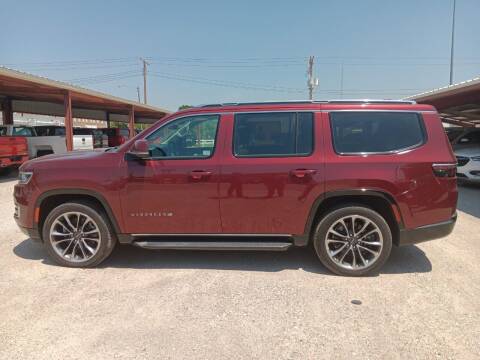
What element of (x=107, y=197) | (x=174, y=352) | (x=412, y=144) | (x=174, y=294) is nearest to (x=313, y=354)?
(x=174, y=352)

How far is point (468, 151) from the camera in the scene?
937 cm

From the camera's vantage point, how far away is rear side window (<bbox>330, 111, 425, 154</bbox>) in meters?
3.59

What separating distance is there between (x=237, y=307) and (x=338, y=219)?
145 cm

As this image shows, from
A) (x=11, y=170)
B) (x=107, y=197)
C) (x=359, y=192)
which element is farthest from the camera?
(x=11, y=170)

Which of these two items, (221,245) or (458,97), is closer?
(221,245)

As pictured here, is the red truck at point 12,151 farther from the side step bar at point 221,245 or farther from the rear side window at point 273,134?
the rear side window at point 273,134

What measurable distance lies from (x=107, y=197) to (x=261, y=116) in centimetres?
197

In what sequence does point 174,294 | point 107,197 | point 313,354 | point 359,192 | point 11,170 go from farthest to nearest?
point 11,170 → point 107,197 → point 359,192 → point 174,294 → point 313,354

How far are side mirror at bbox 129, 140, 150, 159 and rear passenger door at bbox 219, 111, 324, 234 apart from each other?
856 mm

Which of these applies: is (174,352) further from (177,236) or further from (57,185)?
(57,185)

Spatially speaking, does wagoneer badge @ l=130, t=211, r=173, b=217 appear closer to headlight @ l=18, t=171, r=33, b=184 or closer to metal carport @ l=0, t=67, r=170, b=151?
headlight @ l=18, t=171, r=33, b=184

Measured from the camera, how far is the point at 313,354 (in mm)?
2457

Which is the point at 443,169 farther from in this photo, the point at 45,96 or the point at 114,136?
the point at 114,136

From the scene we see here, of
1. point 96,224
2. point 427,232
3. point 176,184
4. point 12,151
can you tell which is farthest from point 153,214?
point 12,151
